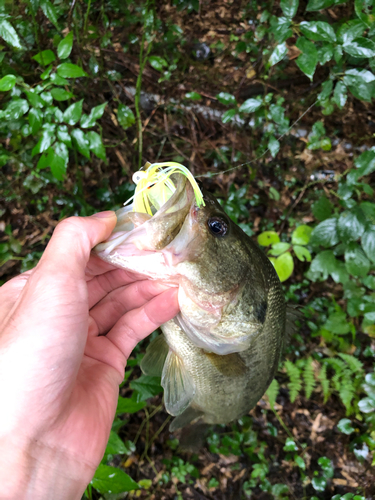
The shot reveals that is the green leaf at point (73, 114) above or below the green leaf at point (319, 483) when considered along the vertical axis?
above

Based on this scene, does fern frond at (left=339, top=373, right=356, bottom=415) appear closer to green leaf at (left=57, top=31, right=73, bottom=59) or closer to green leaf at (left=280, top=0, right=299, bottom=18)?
green leaf at (left=280, top=0, right=299, bottom=18)

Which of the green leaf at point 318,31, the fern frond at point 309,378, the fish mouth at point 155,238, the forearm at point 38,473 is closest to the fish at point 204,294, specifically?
the fish mouth at point 155,238

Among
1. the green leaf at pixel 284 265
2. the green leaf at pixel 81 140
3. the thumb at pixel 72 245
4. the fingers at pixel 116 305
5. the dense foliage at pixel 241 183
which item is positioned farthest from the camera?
the green leaf at pixel 284 265

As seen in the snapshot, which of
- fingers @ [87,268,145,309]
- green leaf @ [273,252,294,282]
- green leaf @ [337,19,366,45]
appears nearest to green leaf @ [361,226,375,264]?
green leaf @ [273,252,294,282]

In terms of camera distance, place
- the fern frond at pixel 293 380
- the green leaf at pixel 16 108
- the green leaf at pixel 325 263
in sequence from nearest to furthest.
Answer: the green leaf at pixel 16 108 < the green leaf at pixel 325 263 < the fern frond at pixel 293 380

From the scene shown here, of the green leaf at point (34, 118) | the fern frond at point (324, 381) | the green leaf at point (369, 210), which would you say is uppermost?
Result: the green leaf at point (34, 118)

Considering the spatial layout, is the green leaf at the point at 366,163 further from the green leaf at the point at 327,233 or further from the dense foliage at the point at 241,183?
the green leaf at the point at 327,233
